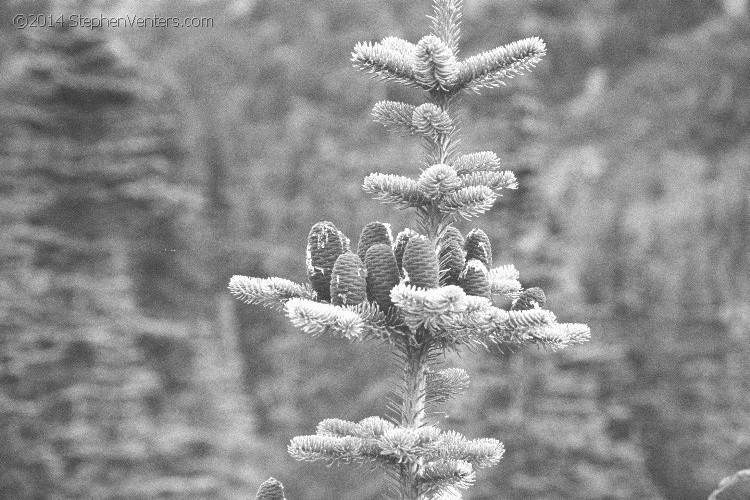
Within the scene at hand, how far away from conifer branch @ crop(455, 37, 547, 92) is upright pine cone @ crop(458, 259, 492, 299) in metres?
0.58

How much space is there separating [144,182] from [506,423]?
794 cm

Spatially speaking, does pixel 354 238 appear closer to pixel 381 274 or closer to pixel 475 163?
pixel 475 163

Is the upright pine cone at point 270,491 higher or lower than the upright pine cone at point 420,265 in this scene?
lower

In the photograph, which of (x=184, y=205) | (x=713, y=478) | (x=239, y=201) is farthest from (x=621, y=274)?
(x=184, y=205)

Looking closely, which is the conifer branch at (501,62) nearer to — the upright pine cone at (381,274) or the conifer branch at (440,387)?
the upright pine cone at (381,274)

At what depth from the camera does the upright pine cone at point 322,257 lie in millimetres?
2564

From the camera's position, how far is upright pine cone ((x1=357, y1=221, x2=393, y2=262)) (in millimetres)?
2588

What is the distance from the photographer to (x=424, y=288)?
7.47 ft

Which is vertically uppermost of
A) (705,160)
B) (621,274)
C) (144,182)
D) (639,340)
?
(705,160)

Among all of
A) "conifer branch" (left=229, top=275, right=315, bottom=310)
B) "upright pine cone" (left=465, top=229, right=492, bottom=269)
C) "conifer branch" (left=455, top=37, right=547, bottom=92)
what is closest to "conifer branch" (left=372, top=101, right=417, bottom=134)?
"conifer branch" (left=455, top=37, right=547, bottom=92)

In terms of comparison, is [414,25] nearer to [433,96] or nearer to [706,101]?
[706,101]

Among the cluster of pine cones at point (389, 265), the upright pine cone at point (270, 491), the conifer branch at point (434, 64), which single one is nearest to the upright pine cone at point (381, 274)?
the cluster of pine cones at point (389, 265)

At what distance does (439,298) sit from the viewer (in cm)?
215

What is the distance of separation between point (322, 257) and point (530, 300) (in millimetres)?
658
